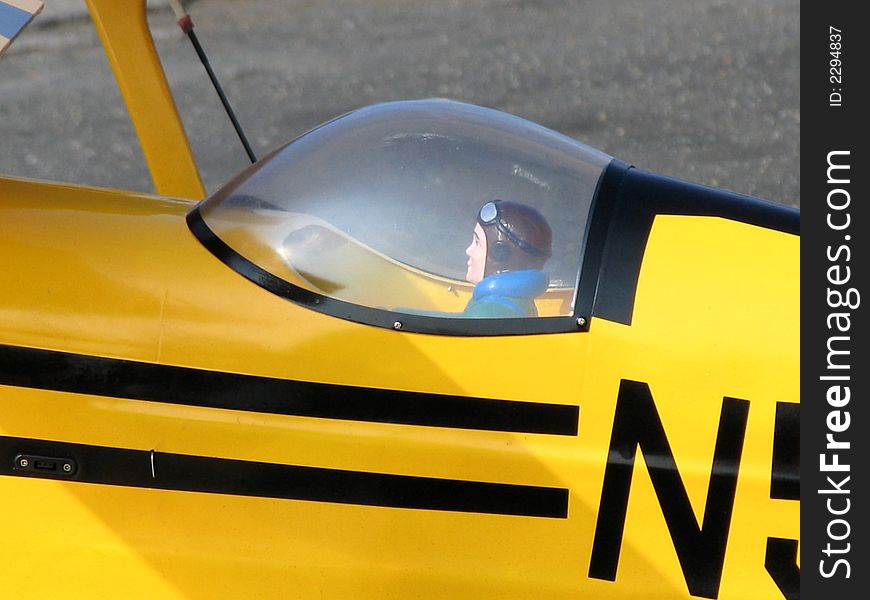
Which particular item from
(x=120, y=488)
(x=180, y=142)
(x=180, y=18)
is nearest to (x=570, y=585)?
(x=120, y=488)

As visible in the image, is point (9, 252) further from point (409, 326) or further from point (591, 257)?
point (591, 257)

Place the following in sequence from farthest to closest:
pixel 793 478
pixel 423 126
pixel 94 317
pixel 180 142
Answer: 1. pixel 180 142
2. pixel 423 126
3. pixel 94 317
4. pixel 793 478

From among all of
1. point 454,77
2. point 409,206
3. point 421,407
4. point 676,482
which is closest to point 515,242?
point 409,206

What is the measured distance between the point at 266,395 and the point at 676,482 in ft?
2.71

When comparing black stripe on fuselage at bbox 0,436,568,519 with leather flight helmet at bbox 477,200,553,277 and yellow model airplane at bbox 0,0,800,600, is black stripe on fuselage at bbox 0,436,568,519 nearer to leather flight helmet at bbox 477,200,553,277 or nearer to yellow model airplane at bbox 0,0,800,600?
yellow model airplane at bbox 0,0,800,600

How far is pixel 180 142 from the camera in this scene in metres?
3.93

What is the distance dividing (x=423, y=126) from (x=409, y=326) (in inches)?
24.2

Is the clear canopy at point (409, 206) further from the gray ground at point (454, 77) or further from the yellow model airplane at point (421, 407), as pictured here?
the gray ground at point (454, 77)

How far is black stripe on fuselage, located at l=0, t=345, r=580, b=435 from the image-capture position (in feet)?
7.36

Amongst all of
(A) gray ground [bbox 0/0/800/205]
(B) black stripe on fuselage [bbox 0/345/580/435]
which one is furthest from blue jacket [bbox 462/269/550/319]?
(A) gray ground [bbox 0/0/800/205]

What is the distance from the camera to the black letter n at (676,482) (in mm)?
2193

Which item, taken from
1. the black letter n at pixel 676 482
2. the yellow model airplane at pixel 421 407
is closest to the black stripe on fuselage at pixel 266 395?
the yellow model airplane at pixel 421 407

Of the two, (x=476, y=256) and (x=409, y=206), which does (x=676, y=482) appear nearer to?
(x=476, y=256)

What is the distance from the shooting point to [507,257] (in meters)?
2.39
